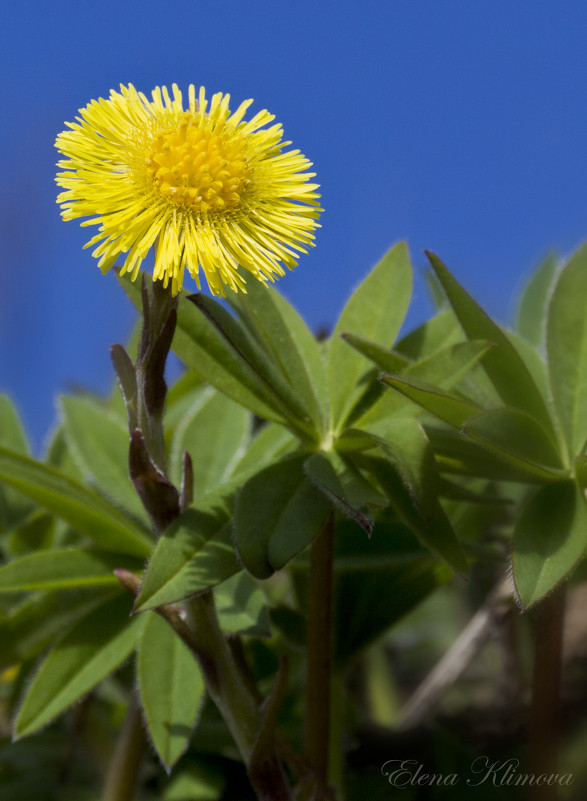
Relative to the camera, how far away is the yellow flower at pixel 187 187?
67cm

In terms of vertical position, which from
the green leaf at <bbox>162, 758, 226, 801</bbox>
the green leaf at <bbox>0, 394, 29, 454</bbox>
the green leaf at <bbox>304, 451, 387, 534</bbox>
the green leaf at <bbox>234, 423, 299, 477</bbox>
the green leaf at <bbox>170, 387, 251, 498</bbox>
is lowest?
the green leaf at <bbox>162, 758, 226, 801</bbox>

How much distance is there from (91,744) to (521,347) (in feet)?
2.36

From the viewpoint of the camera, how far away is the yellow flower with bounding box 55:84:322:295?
67 cm

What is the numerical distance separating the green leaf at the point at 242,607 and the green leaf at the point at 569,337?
37 cm

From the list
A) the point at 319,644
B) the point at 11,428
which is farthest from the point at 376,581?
the point at 11,428

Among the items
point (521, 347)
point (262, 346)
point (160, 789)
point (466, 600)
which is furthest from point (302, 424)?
point (466, 600)

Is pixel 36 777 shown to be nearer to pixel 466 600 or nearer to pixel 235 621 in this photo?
pixel 235 621

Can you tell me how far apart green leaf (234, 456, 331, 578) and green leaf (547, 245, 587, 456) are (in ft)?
1.03

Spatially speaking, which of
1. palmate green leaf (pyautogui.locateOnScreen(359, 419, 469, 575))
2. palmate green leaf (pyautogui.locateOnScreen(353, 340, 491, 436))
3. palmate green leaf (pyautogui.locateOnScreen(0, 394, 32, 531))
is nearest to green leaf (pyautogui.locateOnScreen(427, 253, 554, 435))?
palmate green leaf (pyautogui.locateOnScreen(353, 340, 491, 436))

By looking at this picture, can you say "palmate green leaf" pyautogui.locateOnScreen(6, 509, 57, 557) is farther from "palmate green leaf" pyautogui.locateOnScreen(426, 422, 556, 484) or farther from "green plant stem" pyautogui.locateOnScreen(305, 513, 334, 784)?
"palmate green leaf" pyautogui.locateOnScreen(426, 422, 556, 484)

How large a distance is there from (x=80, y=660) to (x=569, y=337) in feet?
2.05

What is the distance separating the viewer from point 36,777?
1048 mm

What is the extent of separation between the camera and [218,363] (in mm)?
830

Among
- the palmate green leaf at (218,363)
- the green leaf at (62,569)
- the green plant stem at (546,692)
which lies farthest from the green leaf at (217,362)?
the green plant stem at (546,692)
